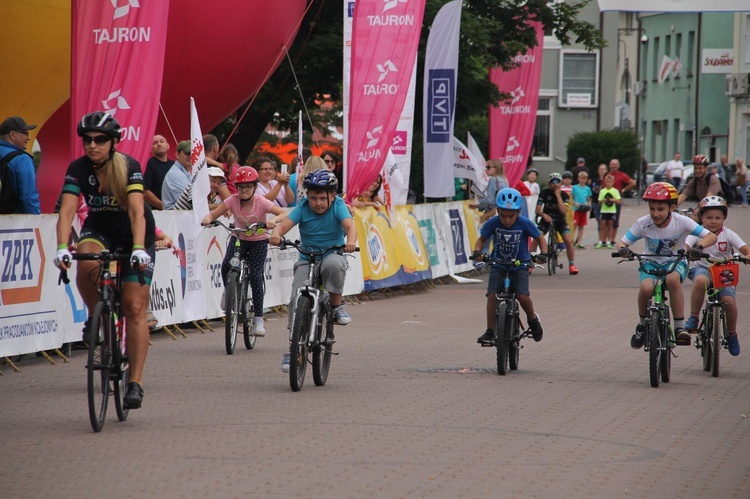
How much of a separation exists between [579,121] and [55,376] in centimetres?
5682

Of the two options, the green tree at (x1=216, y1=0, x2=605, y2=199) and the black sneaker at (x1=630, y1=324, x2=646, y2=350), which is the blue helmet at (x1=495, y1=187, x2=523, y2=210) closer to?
the black sneaker at (x1=630, y1=324, x2=646, y2=350)

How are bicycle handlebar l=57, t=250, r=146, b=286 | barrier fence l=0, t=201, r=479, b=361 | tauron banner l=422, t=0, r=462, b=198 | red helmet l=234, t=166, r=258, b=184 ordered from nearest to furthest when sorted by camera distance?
1. bicycle handlebar l=57, t=250, r=146, b=286
2. barrier fence l=0, t=201, r=479, b=361
3. red helmet l=234, t=166, r=258, b=184
4. tauron banner l=422, t=0, r=462, b=198

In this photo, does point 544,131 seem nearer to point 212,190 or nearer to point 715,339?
point 212,190

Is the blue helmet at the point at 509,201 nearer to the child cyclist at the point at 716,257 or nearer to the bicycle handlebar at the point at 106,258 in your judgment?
the child cyclist at the point at 716,257

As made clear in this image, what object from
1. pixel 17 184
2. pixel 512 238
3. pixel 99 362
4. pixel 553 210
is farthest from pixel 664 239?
pixel 553 210

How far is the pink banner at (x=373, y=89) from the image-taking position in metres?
18.9

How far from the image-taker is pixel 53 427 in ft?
28.4

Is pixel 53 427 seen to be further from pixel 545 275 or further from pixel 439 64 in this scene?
pixel 545 275

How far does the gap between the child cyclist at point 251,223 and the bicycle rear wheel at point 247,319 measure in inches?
1.8

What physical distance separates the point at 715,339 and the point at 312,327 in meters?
3.54

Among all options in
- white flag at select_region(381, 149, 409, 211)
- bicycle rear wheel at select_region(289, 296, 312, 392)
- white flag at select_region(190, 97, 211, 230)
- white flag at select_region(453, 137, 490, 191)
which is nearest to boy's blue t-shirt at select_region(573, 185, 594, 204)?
white flag at select_region(453, 137, 490, 191)

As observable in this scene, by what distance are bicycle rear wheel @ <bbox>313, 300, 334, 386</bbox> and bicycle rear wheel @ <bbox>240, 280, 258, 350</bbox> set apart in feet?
7.89

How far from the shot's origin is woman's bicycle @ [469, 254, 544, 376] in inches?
445

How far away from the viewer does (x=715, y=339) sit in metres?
11.3
